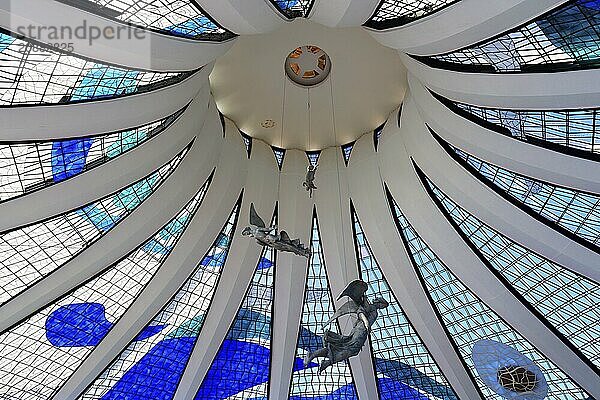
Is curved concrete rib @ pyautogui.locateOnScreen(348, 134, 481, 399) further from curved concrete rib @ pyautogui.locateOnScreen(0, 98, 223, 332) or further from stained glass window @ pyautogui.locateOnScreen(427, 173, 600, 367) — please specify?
curved concrete rib @ pyautogui.locateOnScreen(0, 98, 223, 332)

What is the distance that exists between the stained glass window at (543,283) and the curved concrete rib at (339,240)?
3.27 metres

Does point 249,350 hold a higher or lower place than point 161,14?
lower

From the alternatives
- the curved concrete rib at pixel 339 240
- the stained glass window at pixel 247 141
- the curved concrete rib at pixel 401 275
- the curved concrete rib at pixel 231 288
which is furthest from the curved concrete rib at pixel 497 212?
the stained glass window at pixel 247 141

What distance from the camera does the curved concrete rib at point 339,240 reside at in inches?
741

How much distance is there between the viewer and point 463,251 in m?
17.0

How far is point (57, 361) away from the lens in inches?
667

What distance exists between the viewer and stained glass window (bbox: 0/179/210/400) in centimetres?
1596

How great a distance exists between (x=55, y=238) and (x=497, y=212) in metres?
10.9

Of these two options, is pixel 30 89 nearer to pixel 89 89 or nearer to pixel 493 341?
pixel 89 89

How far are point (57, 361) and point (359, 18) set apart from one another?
39.4 feet

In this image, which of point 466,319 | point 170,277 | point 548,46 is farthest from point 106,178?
point 466,319

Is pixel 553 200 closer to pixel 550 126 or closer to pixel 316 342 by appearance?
pixel 550 126

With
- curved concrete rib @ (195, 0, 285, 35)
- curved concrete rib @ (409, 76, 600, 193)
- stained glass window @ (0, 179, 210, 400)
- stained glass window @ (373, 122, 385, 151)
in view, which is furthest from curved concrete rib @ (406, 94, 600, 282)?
stained glass window @ (0, 179, 210, 400)

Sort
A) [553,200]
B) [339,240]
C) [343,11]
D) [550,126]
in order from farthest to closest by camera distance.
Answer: [339,240], [553,200], [550,126], [343,11]
